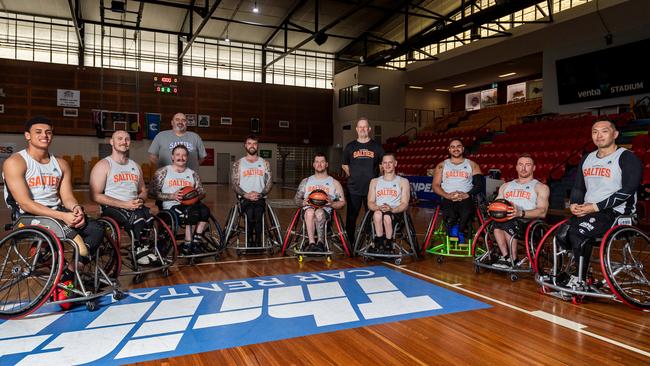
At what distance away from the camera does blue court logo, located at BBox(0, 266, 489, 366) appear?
6.88 feet

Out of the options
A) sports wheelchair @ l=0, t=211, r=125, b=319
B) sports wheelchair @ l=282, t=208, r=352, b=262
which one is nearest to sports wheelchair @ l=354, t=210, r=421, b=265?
sports wheelchair @ l=282, t=208, r=352, b=262

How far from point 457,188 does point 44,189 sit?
11.4 ft

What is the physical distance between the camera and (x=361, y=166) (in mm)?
4566

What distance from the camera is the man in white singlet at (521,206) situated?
3.53 m

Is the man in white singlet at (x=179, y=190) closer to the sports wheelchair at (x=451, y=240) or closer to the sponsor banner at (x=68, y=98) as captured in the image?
the sports wheelchair at (x=451, y=240)

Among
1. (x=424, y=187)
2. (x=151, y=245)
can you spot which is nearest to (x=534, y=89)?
(x=424, y=187)

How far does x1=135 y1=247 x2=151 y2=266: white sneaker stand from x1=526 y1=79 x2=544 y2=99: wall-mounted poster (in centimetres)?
1586

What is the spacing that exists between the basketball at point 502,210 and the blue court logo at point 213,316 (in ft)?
2.45

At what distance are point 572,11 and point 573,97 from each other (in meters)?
2.26

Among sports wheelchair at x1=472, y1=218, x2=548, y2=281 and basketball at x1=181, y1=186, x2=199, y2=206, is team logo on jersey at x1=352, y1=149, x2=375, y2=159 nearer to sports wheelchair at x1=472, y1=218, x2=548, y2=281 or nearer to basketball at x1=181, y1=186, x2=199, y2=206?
sports wheelchair at x1=472, y1=218, x2=548, y2=281

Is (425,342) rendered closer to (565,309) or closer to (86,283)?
(565,309)

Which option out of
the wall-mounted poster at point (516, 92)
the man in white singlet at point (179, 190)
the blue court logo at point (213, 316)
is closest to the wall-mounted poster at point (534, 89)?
the wall-mounted poster at point (516, 92)

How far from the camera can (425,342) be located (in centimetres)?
225

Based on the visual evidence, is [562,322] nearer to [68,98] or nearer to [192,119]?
[192,119]
